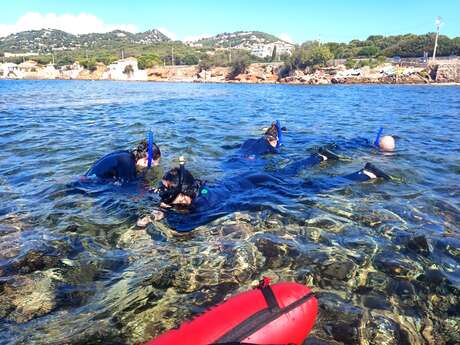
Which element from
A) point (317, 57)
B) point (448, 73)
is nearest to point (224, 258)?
point (448, 73)

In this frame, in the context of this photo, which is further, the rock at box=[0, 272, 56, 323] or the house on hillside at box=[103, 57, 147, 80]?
the house on hillside at box=[103, 57, 147, 80]

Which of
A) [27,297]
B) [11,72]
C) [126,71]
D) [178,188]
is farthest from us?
[11,72]

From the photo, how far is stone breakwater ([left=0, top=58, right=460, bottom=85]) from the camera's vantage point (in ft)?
208

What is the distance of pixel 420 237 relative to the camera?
475cm

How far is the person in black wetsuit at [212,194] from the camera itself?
5105mm

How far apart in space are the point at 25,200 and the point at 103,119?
11.0m

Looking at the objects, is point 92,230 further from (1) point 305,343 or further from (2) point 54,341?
(1) point 305,343

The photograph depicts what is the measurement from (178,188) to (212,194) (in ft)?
2.89

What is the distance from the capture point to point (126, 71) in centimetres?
9769

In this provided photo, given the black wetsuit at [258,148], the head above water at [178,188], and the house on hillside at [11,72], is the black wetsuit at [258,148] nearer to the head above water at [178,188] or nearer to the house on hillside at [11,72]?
the head above water at [178,188]

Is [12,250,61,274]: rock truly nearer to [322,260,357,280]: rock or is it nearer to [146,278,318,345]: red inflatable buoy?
[146,278,318,345]: red inflatable buoy

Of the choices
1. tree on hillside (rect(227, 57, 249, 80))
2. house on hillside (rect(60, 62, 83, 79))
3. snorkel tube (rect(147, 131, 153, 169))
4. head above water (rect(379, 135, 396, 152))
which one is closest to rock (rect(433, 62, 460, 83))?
tree on hillside (rect(227, 57, 249, 80))

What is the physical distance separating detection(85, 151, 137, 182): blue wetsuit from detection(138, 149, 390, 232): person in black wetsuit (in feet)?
5.38

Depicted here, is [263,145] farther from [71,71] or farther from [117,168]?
[71,71]
